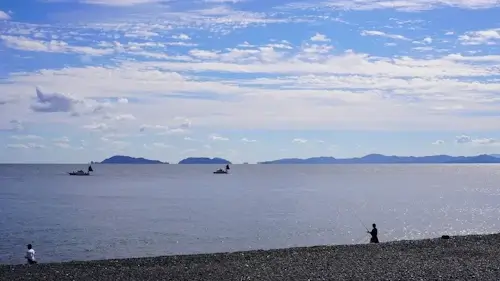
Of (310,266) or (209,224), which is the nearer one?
(310,266)

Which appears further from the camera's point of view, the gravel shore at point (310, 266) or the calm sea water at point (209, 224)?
the calm sea water at point (209, 224)

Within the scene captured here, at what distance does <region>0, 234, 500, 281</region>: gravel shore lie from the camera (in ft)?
69.5

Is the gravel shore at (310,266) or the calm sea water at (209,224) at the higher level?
the gravel shore at (310,266)

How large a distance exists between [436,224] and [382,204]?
26429 millimetres

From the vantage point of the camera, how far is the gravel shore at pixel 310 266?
2117cm

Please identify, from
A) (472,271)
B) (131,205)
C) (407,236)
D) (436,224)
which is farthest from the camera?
(131,205)

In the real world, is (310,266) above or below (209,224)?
above

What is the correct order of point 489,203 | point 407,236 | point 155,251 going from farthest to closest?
point 489,203 → point 407,236 → point 155,251

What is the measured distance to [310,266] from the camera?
23.2m

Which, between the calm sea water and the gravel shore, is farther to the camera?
the calm sea water

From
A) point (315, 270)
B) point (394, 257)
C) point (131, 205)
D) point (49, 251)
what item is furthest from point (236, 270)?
point (131, 205)

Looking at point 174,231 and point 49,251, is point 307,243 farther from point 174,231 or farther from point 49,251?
point 49,251

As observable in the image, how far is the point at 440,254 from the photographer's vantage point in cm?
2558

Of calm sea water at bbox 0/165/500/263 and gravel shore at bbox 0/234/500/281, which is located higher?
gravel shore at bbox 0/234/500/281
